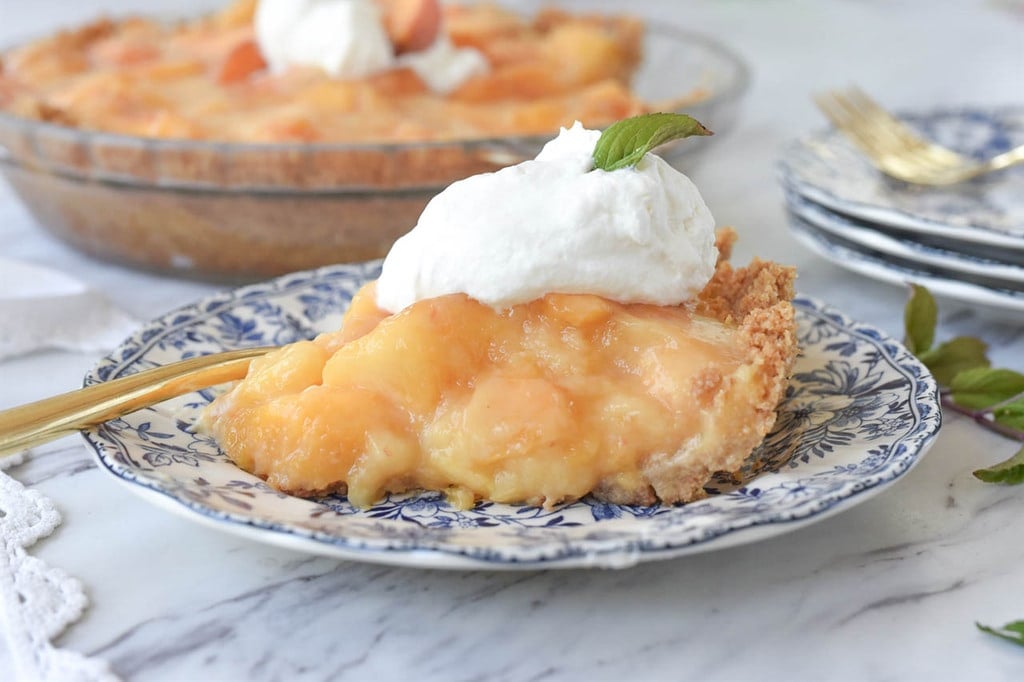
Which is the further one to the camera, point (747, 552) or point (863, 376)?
point (863, 376)

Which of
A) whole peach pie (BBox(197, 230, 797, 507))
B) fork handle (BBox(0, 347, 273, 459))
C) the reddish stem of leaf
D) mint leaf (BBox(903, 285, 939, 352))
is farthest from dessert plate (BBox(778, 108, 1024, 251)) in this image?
fork handle (BBox(0, 347, 273, 459))

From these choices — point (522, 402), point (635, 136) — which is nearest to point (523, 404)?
point (522, 402)

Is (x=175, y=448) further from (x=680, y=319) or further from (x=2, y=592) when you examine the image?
(x=680, y=319)

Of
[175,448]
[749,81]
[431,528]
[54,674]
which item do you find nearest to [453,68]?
[749,81]

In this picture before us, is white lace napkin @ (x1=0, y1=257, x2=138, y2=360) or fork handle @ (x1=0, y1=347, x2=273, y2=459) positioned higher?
fork handle @ (x1=0, y1=347, x2=273, y2=459)

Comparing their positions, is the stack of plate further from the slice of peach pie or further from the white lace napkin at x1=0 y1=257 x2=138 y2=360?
the white lace napkin at x1=0 y1=257 x2=138 y2=360

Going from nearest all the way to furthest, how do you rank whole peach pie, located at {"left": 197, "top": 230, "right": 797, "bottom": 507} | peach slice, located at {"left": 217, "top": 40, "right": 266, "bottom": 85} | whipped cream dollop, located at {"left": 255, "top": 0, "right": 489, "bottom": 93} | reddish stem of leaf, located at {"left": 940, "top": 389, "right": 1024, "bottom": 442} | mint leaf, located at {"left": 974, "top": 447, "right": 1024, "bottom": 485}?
whole peach pie, located at {"left": 197, "top": 230, "right": 797, "bottom": 507} < mint leaf, located at {"left": 974, "top": 447, "right": 1024, "bottom": 485} < reddish stem of leaf, located at {"left": 940, "top": 389, "right": 1024, "bottom": 442} < whipped cream dollop, located at {"left": 255, "top": 0, "right": 489, "bottom": 93} < peach slice, located at {"left": 217, "top": 40, "right": 266, "bottom": 85}

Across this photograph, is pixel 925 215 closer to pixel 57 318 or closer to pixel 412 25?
pixel 412 25
